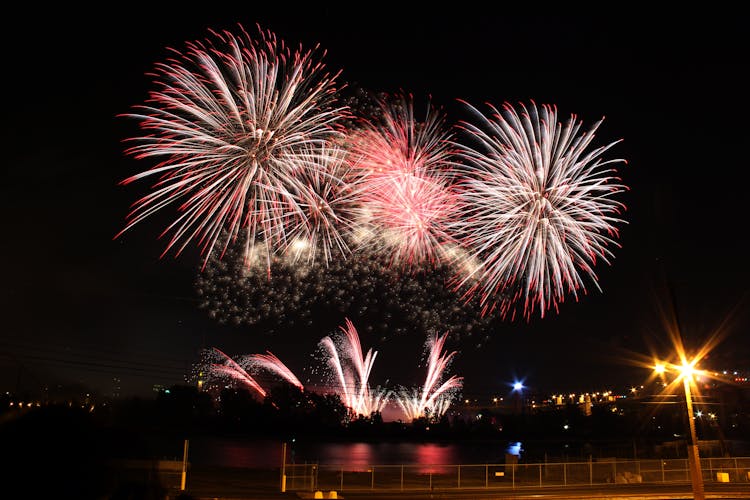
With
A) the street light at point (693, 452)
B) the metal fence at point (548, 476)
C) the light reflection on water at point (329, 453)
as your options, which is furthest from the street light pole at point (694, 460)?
the light reflection on water at point (329, 453)

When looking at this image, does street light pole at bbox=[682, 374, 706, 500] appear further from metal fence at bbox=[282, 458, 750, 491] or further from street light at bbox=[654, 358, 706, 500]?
metal fence at bbox=[282, 458, 750, 491]

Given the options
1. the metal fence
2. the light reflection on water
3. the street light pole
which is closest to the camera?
the street light pole

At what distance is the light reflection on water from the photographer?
95.2 m

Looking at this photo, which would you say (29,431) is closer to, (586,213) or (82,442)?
(82,442)

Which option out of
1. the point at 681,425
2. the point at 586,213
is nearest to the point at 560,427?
the point at 681,425

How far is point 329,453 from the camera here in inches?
4715

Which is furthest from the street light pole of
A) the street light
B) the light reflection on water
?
the light reflection on water

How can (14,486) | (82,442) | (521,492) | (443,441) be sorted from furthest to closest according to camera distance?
1. (443,441)
2. (521,492)
3. (82,442)
4. (14,486)

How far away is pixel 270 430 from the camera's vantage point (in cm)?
13800

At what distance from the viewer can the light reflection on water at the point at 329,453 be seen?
3748 inches

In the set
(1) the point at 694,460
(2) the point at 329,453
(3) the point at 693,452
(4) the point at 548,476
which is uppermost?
(3) the point at 693,452

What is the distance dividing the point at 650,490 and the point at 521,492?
7.82 metres

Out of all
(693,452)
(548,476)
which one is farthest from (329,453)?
(693,452)

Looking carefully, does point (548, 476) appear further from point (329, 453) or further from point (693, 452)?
point (329, 453)
